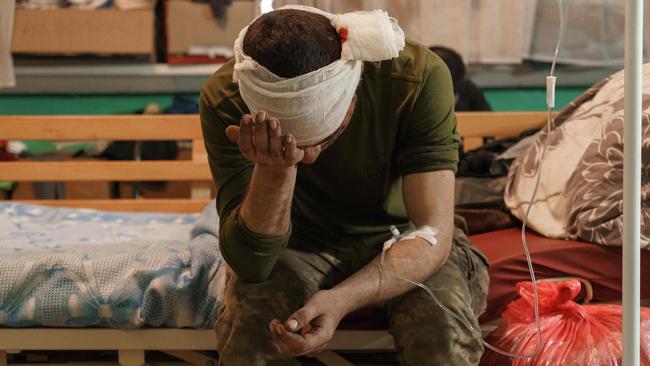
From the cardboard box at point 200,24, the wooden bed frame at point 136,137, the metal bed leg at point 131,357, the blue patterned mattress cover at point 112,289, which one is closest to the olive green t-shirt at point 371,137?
the blue patterned mattress cover at point 112,289

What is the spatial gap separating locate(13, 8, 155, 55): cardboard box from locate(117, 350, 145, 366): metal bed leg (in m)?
1.80

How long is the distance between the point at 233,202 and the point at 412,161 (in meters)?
0.30

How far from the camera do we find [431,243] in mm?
1367

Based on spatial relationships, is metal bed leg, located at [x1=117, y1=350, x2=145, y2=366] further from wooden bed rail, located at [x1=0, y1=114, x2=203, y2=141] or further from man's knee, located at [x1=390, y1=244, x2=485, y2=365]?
wooden bed rail, located at [x1=0, y1=114, x2=203, y2=141]

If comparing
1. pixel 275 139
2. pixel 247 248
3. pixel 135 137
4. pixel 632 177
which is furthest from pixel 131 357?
pixel 632 177

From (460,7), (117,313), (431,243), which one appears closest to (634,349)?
(431,243)

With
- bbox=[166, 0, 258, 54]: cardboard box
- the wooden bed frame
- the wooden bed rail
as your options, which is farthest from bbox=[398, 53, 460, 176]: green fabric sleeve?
bbox=[166, 0, 258, 54]: cardboard box

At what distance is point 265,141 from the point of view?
1.17 meters

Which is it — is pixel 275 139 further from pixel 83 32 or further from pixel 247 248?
pixel 83 32

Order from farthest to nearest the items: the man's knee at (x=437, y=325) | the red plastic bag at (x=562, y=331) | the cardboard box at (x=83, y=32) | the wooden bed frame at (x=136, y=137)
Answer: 1. the cardboard box at (x=83, y=32)
2. the wooden bed frame at (x=136, y=137)
3. the red plastic bag at (x=562, y=331)
4. the man's knee at (x=437, y=325)

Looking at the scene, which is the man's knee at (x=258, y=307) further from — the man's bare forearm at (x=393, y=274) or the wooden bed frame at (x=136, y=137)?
the wooden bed frame at (x=136, y=137)

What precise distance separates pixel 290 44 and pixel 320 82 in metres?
0.07

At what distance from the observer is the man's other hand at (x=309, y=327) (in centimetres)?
123

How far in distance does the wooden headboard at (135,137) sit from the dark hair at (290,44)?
1.26 meters
